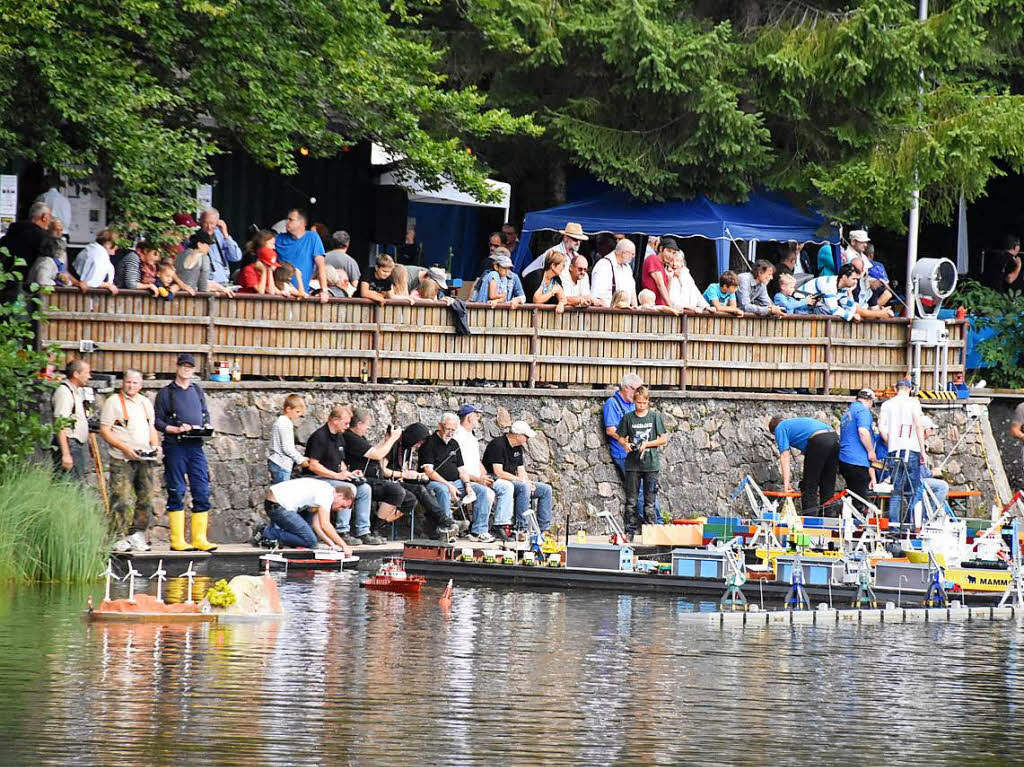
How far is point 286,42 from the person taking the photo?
22312 mm

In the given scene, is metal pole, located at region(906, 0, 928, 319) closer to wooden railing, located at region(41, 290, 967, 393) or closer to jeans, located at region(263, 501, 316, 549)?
wooden railing, located at region(41, 290, 967, 393)

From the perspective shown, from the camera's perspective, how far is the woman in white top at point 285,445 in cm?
2158

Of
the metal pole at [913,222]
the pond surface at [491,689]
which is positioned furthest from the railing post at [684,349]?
the pond surface at [491,689]

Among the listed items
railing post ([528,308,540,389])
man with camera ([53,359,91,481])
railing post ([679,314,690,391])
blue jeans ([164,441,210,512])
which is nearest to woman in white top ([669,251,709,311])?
railing post ([679,314,690,391])

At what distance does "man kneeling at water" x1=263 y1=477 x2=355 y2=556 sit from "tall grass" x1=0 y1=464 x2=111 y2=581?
9.06 ft

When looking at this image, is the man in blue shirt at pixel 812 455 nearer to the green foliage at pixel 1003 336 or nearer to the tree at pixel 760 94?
the tree at pixel 760 94

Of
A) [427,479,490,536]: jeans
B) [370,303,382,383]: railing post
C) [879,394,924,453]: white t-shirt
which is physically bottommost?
[427,479,490,536]: jeans

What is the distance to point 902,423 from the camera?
83.3 feet

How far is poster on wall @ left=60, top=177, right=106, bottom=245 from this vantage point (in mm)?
24178

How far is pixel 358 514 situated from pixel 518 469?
248 cm

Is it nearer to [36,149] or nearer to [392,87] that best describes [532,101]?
[392,87]

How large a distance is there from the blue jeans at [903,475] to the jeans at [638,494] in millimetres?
3050

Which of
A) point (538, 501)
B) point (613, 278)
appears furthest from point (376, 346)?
point (613, 278)

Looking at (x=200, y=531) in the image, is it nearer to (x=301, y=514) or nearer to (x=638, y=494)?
(x=301, y=514)
